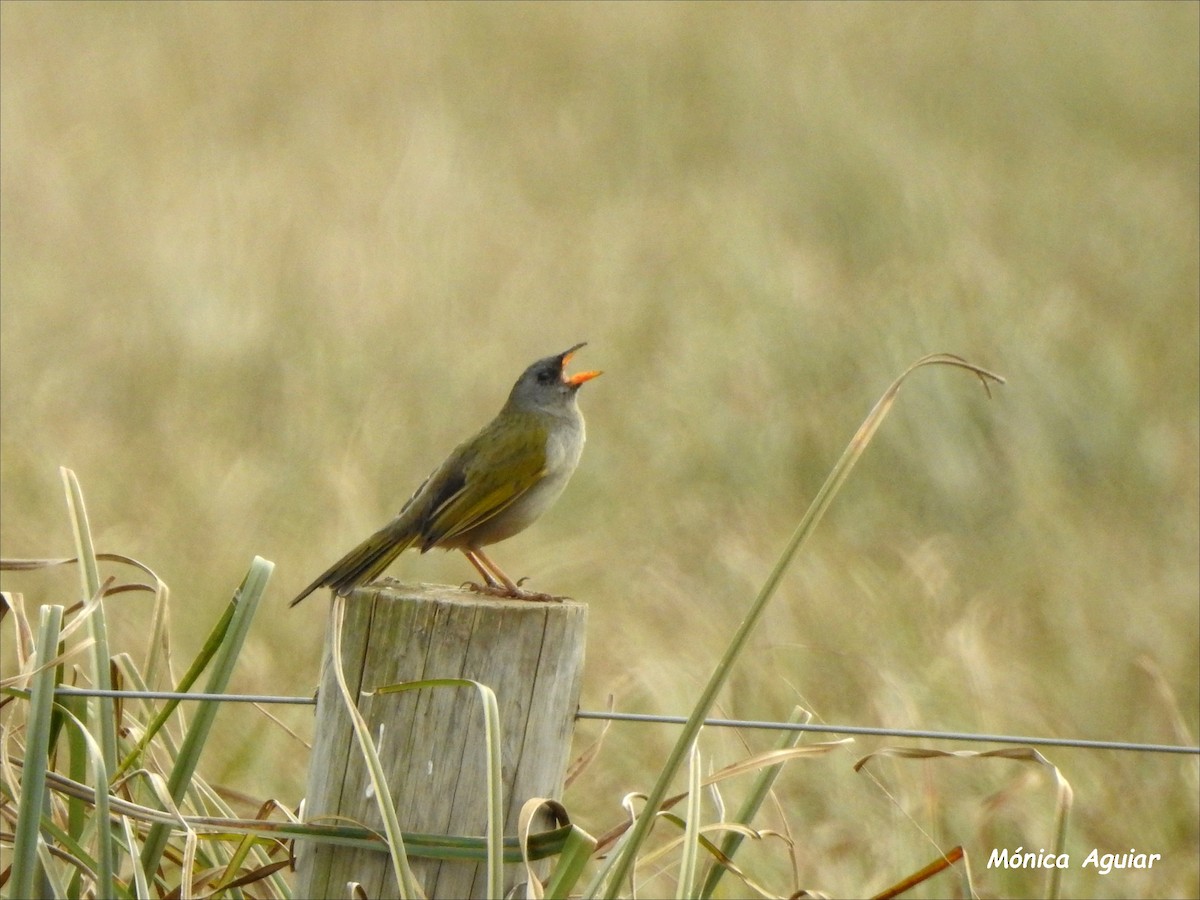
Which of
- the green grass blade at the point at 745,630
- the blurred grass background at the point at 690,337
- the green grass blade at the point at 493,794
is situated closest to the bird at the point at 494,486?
the blurred grass background at the point at 690,337

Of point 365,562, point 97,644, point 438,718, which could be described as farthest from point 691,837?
point 365,562

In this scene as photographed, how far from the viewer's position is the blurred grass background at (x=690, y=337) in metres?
6.29

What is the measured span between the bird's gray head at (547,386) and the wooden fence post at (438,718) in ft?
8.64

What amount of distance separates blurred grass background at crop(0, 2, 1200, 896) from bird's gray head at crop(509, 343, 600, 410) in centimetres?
70

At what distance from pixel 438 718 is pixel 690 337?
836cm

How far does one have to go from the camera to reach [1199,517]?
8016mm

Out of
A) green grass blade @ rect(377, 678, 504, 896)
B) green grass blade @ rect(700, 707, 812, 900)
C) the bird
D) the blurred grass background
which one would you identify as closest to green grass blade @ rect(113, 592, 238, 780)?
green grass blade @ rect(377, 678, 504, 896)

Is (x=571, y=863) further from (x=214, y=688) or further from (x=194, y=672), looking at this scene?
(x=194, y=672)

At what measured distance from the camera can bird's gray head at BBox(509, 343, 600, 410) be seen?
569cm

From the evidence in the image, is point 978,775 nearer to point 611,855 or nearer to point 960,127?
point 611,855

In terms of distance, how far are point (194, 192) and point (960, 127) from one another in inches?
266

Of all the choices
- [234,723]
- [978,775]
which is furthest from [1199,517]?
[234,723]

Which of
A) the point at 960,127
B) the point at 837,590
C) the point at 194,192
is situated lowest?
the point at 837,590

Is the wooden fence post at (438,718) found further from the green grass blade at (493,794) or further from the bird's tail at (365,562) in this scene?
the bird's tail at (365,562)
